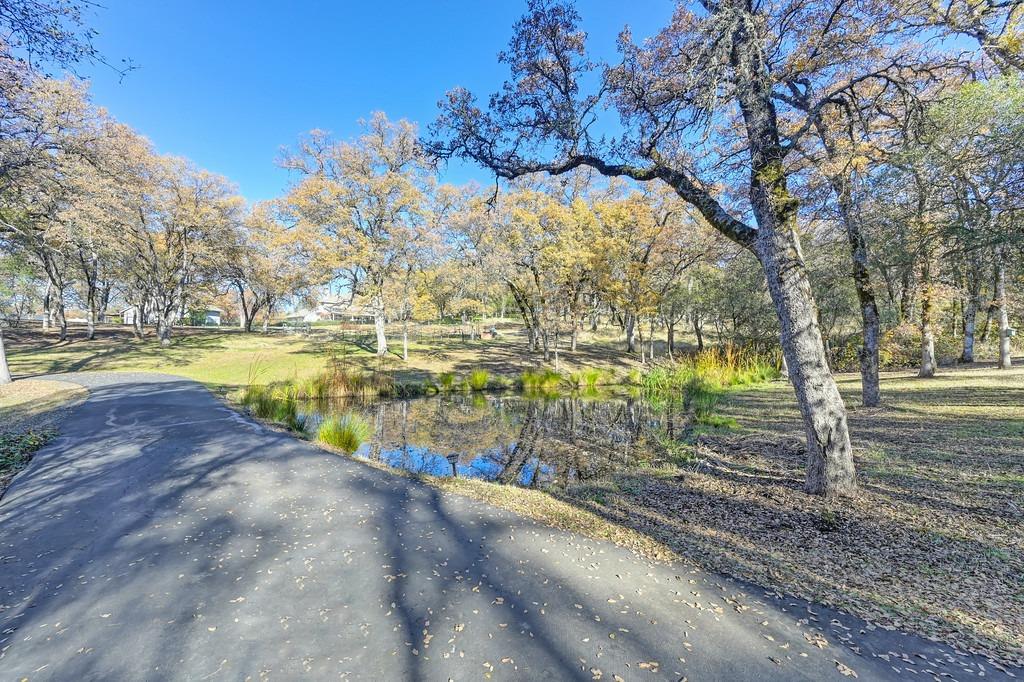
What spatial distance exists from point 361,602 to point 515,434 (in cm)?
780

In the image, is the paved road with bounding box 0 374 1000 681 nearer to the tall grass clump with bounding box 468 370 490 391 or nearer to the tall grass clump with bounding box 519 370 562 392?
the tall grass clump with bounding box 468 370 490 391

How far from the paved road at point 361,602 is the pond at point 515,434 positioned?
8.97 ft

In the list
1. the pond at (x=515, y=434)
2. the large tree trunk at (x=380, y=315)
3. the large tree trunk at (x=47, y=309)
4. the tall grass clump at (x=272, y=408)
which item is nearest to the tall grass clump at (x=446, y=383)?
the pond at (x=515, y=434)

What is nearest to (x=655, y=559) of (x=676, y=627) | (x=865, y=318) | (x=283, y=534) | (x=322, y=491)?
(x=676, y=627)

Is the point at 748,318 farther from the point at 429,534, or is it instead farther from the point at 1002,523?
the point at 429,534

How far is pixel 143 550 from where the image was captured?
354 centimetres

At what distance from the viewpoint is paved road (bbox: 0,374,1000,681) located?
2305 mm

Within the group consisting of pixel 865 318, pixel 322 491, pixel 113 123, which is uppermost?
pixel 113 123

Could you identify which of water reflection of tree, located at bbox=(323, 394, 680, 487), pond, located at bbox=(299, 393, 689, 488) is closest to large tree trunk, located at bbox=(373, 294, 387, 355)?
pond, located at bbox=(299, 393, 689, 488)

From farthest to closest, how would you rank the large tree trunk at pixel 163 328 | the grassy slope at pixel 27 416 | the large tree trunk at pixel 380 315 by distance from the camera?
the large tree trunk at pixel 163 328 < the large tree trunk at pixel 380 315 < the grassy slope at pixel 27 416

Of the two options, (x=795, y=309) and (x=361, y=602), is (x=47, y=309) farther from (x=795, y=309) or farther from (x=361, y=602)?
(x=795, y=309)

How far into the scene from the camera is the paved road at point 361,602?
2305 millimetres

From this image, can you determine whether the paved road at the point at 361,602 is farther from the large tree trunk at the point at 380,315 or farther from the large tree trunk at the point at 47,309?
the large tree trunk at the point at 47,309

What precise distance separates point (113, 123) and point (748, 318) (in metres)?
31.0
